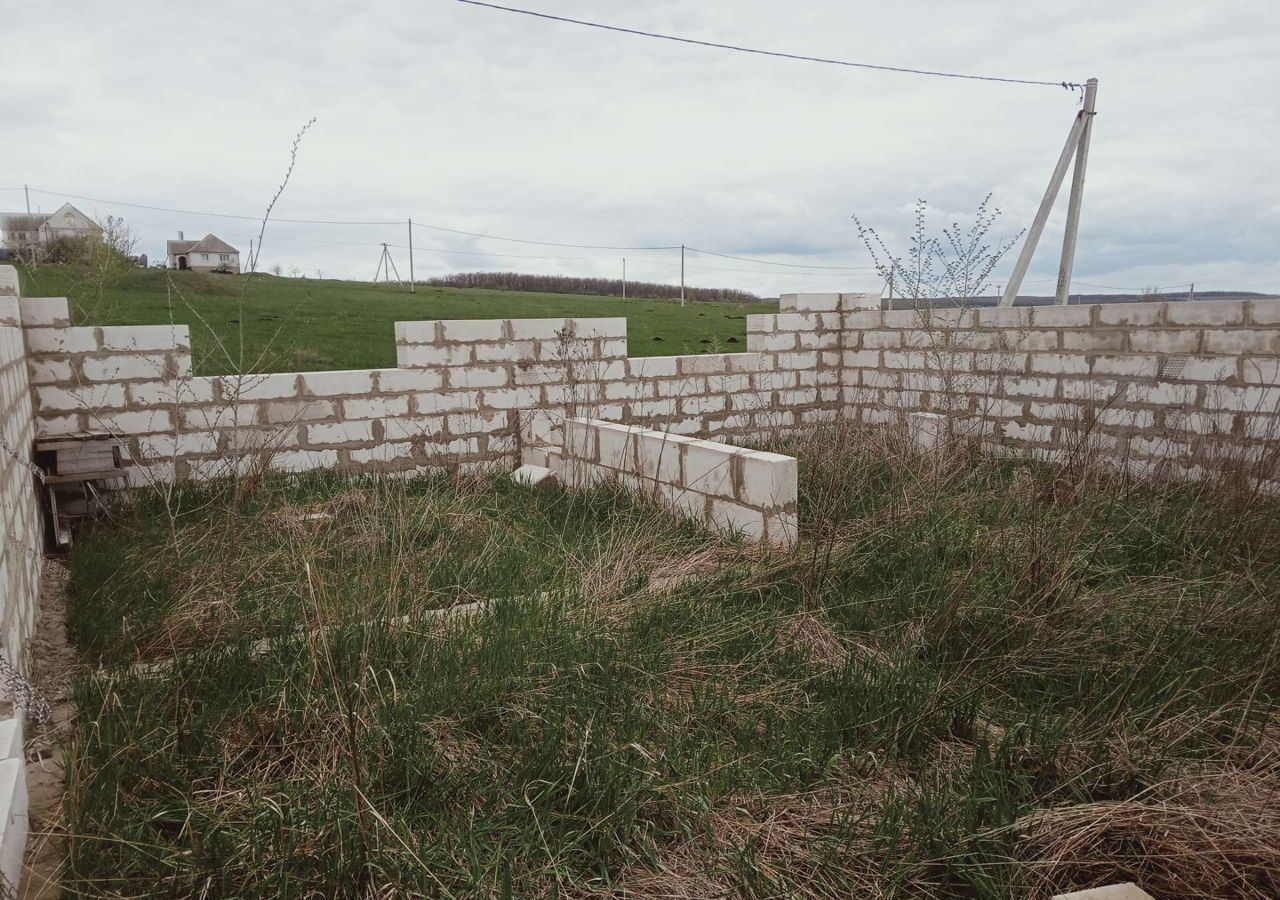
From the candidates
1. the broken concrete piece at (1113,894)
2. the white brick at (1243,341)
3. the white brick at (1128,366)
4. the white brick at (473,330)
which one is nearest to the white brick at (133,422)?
the white brick at (473,330)

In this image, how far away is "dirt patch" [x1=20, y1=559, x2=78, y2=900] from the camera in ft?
7.88

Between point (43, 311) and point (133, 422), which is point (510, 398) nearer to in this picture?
point (133, 422)

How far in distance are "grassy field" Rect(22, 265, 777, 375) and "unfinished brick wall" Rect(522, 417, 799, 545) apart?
352 cm

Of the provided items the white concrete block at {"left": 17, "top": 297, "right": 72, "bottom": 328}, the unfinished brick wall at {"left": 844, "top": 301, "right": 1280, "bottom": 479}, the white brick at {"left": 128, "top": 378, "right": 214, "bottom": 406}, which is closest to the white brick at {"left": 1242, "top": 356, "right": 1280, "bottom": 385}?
the unfinished brick wall at {"left": 844, "top": 301, "right": 1280, "bottom": 479}

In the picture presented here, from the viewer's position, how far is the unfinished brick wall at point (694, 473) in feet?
17.7

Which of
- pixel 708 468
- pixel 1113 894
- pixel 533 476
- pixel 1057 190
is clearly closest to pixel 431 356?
pixel 533 476

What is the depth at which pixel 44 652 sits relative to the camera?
3959 millimetres

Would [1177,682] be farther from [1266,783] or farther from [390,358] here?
[390,358]

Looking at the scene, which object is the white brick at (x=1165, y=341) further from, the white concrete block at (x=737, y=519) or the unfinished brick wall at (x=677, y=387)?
the white concrete block at (x=737, y=519)

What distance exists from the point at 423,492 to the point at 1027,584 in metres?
4.78

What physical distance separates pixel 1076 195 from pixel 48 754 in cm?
1449

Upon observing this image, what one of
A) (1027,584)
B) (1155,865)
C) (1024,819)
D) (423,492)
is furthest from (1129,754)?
(423,492)

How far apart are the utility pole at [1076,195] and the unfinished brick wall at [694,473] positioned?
9945mm

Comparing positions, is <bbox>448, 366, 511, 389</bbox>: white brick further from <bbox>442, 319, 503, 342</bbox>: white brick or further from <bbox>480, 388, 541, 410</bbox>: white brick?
<bbox>442, 319, 503, 342</bbox>: white brick
